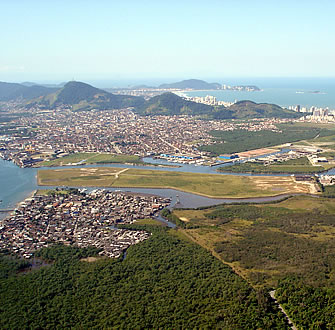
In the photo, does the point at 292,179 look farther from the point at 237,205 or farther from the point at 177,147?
the point at 177,147

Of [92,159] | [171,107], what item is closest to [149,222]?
[92,159]

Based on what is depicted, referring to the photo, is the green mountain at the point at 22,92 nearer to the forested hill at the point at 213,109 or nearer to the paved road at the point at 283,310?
the forested hill at the point at 213,109

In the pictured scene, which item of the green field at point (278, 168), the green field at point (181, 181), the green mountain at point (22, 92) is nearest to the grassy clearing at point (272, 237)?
the green field at point (181, 181)

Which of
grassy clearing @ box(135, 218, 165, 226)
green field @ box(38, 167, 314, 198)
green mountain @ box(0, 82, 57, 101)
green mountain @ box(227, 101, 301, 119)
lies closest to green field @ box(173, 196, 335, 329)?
grassy clearing @ box(135, 218, 165, 226)

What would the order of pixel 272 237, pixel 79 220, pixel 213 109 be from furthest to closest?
pixel 213 109, pixel 79 220, pixel 272 237

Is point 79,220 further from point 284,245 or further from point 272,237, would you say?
point 284,245

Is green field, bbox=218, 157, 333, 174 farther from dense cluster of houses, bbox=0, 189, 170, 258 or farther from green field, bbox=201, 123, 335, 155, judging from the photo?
dense cluster of houses, bbox=0, 189, 170, 258

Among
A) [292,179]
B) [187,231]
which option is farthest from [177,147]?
[187,231]
